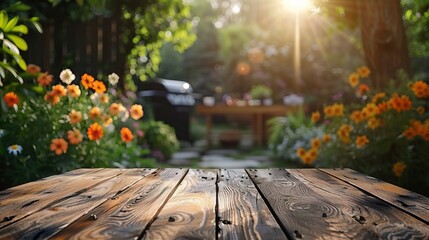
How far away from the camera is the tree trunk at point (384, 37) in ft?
12.8

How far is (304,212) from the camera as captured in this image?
1.15 meters

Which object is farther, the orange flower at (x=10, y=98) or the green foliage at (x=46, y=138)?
the green foliage at (x=46, y=138)

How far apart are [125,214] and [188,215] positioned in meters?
0.15

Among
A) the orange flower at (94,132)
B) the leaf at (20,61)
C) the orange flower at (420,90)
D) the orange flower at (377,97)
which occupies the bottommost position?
the orange flower at (94,132)

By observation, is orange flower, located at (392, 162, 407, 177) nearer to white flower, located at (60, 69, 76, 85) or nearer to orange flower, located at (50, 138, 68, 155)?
orange flower, located at (50, 138, 68, 155)

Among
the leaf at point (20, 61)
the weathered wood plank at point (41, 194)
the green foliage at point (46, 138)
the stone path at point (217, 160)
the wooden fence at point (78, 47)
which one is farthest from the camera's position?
the stone path at point (217, 160)

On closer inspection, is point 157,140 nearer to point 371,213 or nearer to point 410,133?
point 410,133

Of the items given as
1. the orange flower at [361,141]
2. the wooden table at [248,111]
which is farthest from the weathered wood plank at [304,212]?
the wooden table at [248,111]

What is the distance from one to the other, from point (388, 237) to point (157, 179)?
97 cm

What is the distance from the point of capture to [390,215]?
1.12 metres

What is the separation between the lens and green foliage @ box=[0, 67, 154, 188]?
9.77 ft

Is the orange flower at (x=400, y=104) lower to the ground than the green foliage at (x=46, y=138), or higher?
higher

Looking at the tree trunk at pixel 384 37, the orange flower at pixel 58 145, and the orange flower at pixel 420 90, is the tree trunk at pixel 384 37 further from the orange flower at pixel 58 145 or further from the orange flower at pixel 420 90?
the orange flower at pixel 58 145

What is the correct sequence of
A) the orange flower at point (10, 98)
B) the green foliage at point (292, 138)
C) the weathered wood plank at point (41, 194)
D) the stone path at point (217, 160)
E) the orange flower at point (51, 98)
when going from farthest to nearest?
1. the green foliage at point (292, 138)
2. the stone path at point (217, 160)
3. the orange flower at point (51, 98)
4. the orange flower at point (10, 98)
5. the weathered wood plank at point (41, 194)
